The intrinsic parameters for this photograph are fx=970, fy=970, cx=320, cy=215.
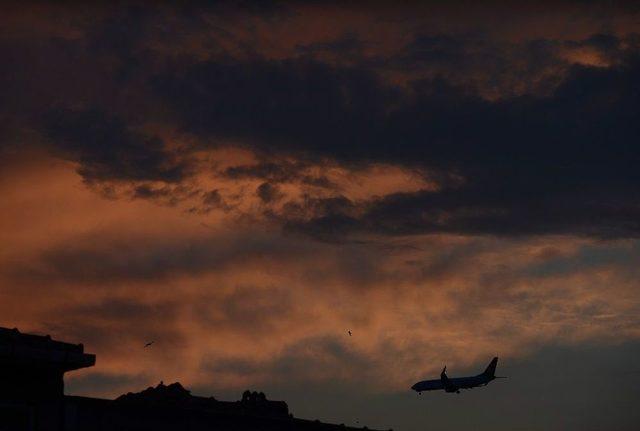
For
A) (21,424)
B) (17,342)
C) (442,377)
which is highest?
(442,377)

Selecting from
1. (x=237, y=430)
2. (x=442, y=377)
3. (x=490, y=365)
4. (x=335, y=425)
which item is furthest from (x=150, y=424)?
(x=490, y=365)

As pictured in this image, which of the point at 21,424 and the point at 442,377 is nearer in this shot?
the point at 21,424

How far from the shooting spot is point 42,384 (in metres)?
33.8

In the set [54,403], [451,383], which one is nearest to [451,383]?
[451,383]

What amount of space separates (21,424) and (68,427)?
303cm

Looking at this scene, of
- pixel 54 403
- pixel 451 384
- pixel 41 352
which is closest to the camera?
pixel 41 352

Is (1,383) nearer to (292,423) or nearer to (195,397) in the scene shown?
(292,423)

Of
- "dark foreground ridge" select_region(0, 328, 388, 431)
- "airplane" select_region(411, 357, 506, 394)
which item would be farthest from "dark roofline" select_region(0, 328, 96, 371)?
"airplane" select_region(411, 357, 506, 394)

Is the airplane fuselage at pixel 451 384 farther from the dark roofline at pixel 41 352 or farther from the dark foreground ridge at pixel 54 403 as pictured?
the dark roofline at pixel 41 352

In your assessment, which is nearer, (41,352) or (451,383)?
(41,352)

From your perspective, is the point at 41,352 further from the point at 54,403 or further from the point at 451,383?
the point at 451,383

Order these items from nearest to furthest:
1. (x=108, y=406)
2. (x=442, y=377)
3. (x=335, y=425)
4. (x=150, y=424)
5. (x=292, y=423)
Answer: (x=108, y=406) < (x=150, y=424) < (x=292, y=423) < (x=335, y=425) < (x=442, y=377)

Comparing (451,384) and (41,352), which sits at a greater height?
(451,384)

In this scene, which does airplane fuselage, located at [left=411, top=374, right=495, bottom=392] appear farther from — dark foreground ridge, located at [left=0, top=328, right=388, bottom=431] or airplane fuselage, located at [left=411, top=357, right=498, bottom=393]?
dark foreground ridge, located at [left=0, top=328, right=388, bottom=431]
